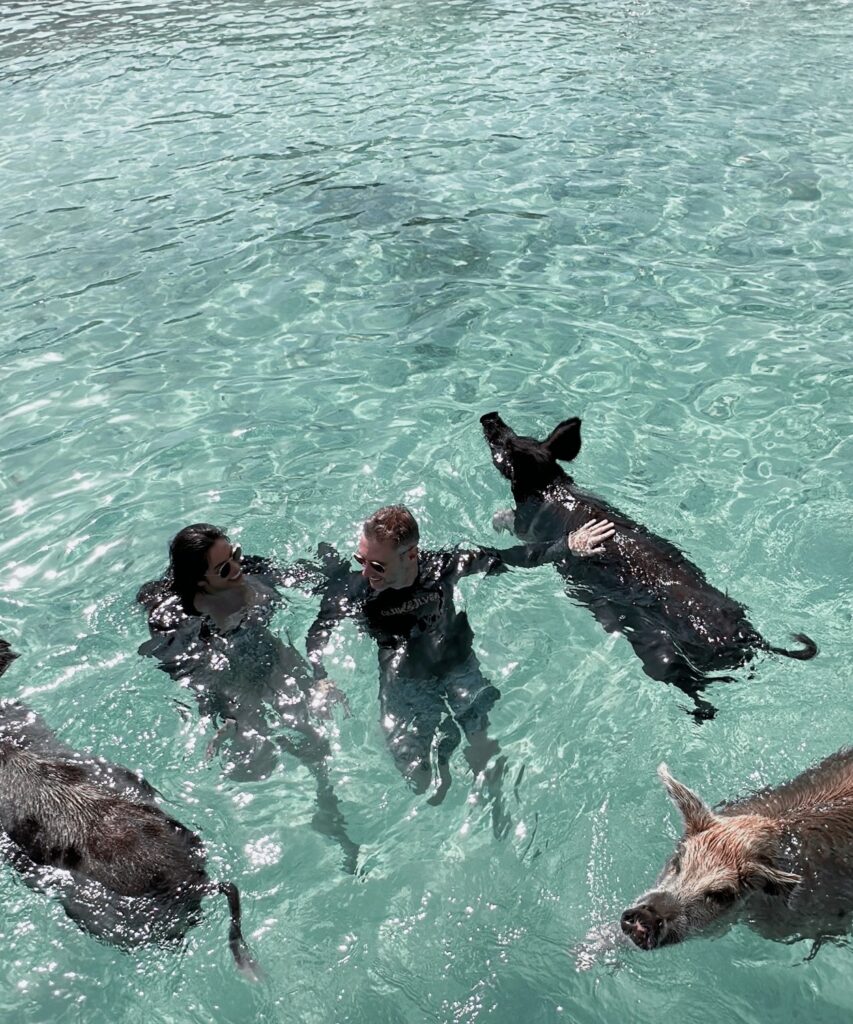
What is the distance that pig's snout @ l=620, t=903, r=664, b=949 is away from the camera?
4.03 metres

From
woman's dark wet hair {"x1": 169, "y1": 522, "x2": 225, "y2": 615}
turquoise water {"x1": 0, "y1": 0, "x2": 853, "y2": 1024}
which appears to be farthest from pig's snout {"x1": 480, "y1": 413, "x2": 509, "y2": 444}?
woman's dark wet hair {"x1": 169, "y1": 522, "x2": 225, "y2": 615}

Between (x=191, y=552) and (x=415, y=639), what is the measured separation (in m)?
1.34

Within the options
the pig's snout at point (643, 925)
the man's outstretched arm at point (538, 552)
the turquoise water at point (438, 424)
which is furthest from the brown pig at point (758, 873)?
the man's outstretched arm at point (538, 552)

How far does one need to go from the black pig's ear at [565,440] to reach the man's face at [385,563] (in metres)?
1.83

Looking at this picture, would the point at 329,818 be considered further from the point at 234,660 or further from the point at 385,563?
the point at 385,563

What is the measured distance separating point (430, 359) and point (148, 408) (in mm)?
2608

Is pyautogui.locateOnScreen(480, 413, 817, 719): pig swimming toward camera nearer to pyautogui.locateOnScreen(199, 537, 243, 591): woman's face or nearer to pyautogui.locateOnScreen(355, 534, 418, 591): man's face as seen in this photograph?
pyautogui.locateOnScreen(355, 534, 418, 591): man's face

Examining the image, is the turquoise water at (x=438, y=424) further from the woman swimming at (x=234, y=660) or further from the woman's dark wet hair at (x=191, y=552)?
the woman's dark wet hair at (x=191, y=552)

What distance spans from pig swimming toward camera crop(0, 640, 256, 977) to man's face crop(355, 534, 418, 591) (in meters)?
1.67

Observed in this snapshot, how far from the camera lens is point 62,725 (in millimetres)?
5832

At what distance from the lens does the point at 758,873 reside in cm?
413

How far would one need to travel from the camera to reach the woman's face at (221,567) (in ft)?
18.0

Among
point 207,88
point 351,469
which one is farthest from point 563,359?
point 207,88

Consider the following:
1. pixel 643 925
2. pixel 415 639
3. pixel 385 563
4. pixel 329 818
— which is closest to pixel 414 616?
pixel 415 639
